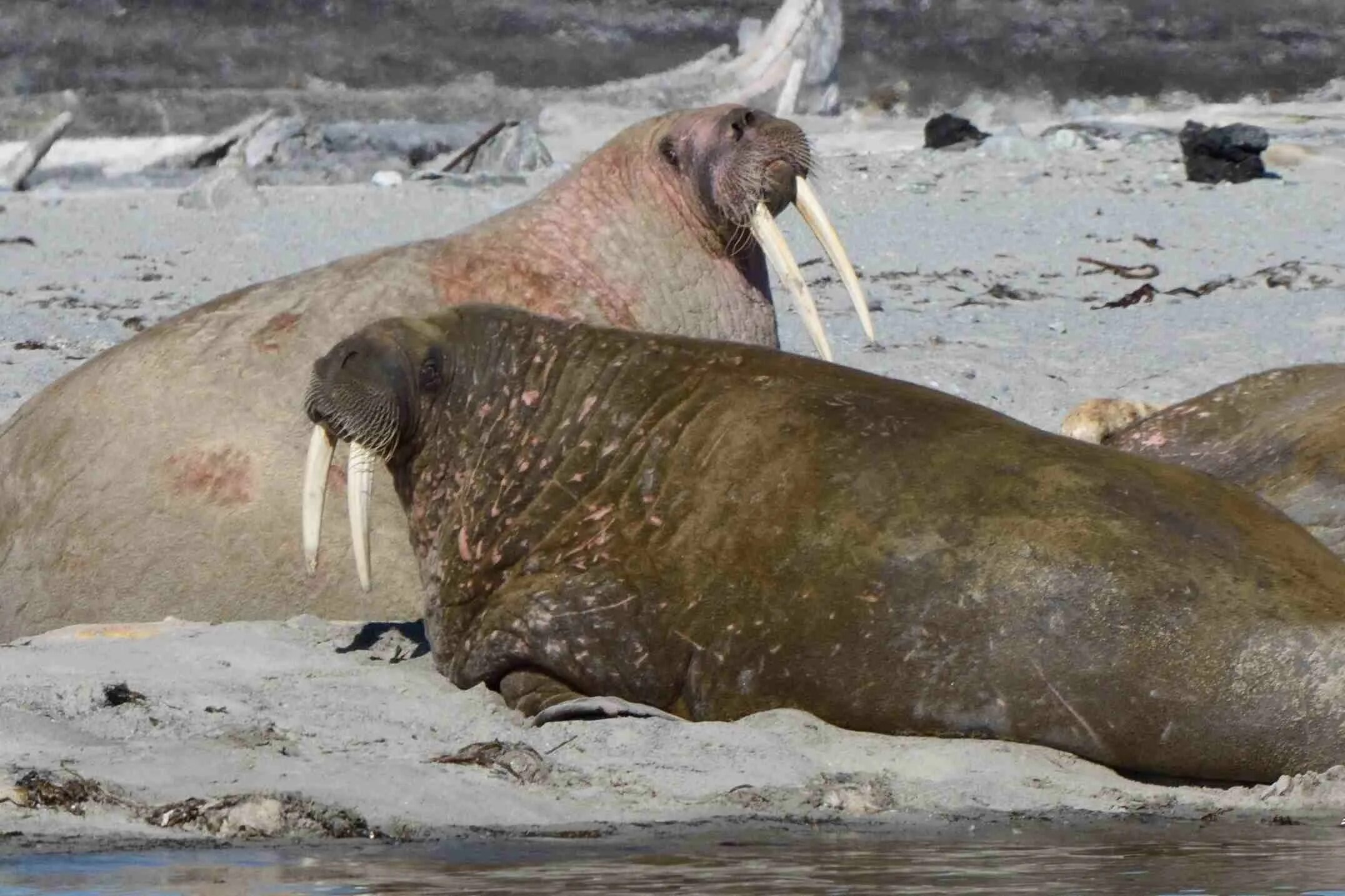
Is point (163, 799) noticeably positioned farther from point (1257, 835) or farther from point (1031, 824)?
point (1257, 835)

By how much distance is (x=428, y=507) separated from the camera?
5.36 meters

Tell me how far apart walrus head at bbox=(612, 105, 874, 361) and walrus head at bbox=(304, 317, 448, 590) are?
4.51ft

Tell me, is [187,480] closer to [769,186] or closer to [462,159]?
[769,186]

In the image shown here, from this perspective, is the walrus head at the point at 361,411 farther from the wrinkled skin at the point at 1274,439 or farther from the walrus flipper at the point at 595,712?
the wrinkled skin at the point at 1274,439

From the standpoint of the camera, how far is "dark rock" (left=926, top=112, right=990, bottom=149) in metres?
14.3

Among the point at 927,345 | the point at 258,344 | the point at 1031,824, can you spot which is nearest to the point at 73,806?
the point at 1031,824

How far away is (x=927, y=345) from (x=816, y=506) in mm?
4930

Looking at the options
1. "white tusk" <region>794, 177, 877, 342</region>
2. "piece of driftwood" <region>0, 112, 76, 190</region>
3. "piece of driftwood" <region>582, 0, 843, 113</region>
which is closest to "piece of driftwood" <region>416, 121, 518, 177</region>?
"piece of driftwood" <region>0, 112, 76, 190</region>

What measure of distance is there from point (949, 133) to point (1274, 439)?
7.80 metres

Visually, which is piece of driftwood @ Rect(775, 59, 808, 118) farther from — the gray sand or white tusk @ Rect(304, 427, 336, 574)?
white tusk @ Rect(304, 427, 336, 574)

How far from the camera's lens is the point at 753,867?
3773 millimetres

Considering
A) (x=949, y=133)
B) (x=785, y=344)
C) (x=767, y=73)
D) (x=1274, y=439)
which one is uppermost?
(x=767, y=73)

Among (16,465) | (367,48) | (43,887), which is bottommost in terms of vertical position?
(43,887)

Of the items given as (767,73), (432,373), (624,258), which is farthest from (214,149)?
(432,373)
